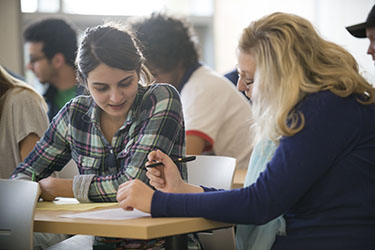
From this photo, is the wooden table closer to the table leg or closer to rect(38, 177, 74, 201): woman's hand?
the table leg

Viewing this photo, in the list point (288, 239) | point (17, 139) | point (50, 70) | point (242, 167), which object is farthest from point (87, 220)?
point (50, 70)

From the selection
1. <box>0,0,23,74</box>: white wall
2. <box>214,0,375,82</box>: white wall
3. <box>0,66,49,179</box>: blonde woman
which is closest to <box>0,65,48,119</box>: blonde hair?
<box>0,66,49,179</box>: blonde woman

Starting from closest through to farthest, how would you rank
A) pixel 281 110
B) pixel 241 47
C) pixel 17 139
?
pixel 281 110, pixel 241 47, pixel 17 139

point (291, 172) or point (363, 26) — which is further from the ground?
point (363, 26)

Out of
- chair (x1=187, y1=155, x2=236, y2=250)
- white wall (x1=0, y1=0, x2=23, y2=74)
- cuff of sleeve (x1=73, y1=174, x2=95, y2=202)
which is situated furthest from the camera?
white wall (x1=0, y1=0, x2=23, y2=74)

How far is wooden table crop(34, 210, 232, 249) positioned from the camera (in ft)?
4.13

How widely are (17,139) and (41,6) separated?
360 centimetres

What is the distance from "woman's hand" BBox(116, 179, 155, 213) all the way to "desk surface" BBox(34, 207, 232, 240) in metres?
0.04

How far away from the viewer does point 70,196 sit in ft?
5.89

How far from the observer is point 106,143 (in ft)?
6.21

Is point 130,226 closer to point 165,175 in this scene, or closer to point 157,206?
point 157,206

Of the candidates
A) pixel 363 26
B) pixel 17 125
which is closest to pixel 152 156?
pixel 17 125

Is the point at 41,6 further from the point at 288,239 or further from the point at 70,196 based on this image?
the point at 288,239

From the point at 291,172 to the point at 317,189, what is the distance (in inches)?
5.3
